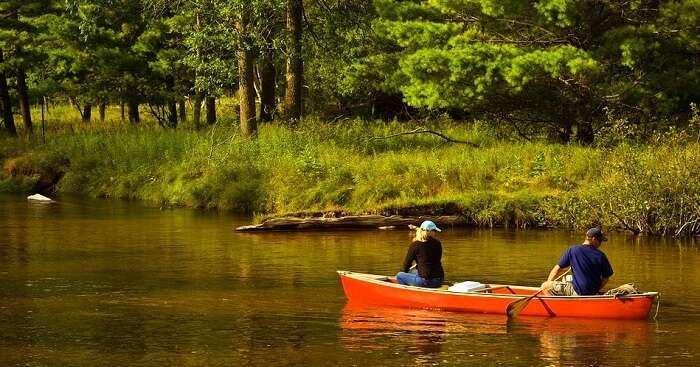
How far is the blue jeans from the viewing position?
1766cm

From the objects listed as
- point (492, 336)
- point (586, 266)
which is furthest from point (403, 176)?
point (492, 336)

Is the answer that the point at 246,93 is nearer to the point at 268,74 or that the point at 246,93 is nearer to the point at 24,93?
the point at 268,74

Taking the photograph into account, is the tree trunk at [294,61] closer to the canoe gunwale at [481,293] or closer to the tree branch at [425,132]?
the tree branch at [425,132]

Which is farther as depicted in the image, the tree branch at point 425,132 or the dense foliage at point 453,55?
the tree branch at point 425,132

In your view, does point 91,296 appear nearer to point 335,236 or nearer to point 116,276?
point 116,276

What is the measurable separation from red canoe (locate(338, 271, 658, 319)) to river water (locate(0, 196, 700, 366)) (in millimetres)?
169

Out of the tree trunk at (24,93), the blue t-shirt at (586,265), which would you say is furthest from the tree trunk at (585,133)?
the tree trunk at (24,93)

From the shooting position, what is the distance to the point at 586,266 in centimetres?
1650

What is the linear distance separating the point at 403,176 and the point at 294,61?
25.4 ft

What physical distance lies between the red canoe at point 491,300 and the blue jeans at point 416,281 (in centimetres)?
22

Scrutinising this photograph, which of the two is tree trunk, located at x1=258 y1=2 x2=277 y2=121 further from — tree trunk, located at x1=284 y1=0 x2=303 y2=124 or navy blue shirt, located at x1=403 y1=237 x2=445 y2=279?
navy blue shirt, located at x1=403 y1=237 x2=445 y2=279

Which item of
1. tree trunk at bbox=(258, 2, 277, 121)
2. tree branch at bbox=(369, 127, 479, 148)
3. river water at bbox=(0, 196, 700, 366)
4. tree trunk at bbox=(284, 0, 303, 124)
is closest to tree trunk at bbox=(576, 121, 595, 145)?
tree branch at bbox=(369, 127, 479, 148)

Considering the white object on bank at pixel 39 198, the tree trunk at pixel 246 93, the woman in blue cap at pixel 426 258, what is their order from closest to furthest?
1. the woman in blue cap at pixel 426 258
2. the tree trunk at pixel 246 93
3. the white object on bank at pixel 39 198

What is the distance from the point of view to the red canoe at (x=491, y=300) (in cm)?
1631
